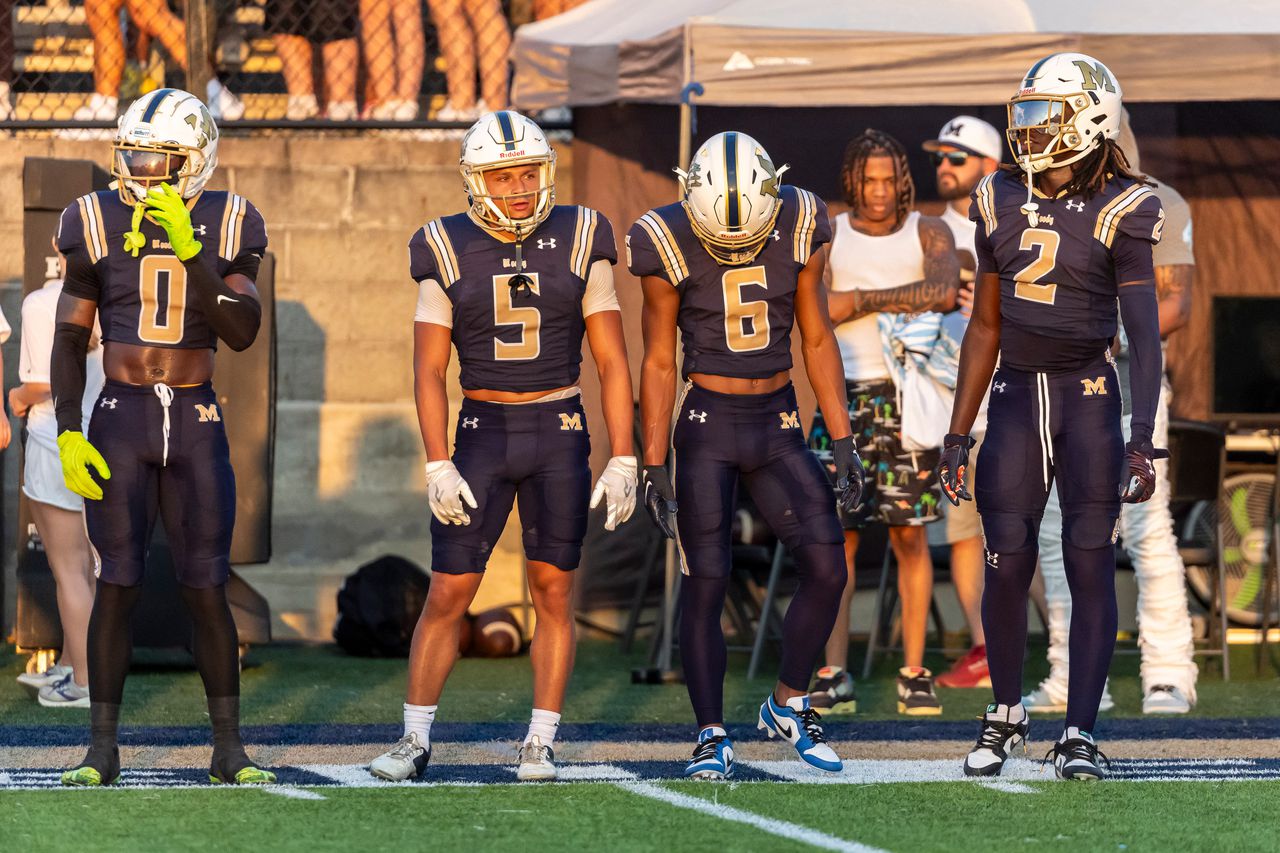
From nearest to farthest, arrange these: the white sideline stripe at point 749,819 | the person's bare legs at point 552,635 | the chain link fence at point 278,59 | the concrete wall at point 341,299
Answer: the white sideline stripe at point 749,819 → the person's bare legs at point 552,635 → the concrete wall at point 341,299 → the chain link fence at point 278,59

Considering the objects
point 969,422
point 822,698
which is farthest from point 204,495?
point 822,698

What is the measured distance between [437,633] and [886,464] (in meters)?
2.41

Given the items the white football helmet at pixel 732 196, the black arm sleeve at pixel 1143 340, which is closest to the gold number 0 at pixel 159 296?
the white football helmet at pixel 732 196

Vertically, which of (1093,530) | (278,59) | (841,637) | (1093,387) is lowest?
(841,637)

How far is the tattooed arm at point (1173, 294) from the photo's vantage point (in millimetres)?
7277

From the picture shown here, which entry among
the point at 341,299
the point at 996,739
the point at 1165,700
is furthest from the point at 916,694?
the point at 341,299

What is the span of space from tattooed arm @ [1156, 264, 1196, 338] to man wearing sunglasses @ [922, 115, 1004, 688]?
0.86 metres

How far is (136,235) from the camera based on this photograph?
18.4ft

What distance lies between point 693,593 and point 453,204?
4868 mm

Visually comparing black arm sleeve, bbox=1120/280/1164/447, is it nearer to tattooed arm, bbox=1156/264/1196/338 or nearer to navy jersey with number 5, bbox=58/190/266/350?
tattooed arm, bbox=1156/264/1196/338

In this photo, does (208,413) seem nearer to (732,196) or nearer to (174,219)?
(174,219)

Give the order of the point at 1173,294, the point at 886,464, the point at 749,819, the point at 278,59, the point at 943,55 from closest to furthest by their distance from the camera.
Answer: the point at 749,819
the point at 1173,294
the point at 886,464
the point at 943,55
the point at 278,59

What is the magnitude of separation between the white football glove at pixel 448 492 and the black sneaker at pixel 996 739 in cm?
163

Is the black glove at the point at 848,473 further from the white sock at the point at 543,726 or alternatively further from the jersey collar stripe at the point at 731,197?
the white sock at the point at 543,726
